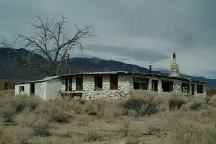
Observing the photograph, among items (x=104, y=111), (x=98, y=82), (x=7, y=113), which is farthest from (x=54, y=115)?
(x=98, y=82)

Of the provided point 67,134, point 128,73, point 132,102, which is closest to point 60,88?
point 128,73

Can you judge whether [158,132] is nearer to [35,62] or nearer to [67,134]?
[67,134]

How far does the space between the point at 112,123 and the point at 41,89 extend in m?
23.8

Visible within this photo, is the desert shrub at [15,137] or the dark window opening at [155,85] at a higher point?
the dark window opening at [155,85]

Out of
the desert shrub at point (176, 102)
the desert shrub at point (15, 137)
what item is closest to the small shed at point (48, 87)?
the desert shrub at point (176, 102)

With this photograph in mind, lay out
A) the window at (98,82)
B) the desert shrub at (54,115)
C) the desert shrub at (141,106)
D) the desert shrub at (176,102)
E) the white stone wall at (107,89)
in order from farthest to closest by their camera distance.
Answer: the window at (98,82) < the white stone wall at (107,89) < the desert shrub at (176,102) < the desert shrub at (141,106) < the desert shrub at (54,115)

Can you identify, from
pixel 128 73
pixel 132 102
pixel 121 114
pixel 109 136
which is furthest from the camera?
pixel 128 73

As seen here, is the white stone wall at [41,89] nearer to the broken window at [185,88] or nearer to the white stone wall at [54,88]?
the white stone wall at [54,88]

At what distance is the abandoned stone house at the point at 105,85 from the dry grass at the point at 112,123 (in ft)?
10.1

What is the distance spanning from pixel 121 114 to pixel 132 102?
14.1 ft

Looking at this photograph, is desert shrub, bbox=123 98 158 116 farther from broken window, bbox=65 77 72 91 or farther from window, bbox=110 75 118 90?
broken window, bbox=65 77 72 91

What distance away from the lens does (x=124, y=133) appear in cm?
1639

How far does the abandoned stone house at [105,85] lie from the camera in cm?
3966

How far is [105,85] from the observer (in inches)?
1585
